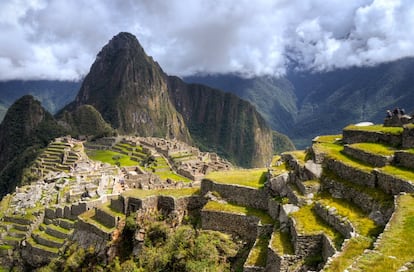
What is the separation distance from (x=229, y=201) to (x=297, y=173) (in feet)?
11.7

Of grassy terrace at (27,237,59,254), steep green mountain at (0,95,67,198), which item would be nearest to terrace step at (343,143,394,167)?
grassy terrace at (27,237,59,254)

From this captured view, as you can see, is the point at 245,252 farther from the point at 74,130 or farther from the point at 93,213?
the point at 74,130

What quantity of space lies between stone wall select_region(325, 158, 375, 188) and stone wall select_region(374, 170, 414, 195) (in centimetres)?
29

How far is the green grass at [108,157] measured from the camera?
8561 cm

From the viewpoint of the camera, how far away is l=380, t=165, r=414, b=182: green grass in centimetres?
1266

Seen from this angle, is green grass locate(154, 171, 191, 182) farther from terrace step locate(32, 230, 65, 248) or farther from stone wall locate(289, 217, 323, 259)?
stone wall locate(289, 217, 323, 259)

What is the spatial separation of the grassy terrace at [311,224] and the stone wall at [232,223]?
2984 mm

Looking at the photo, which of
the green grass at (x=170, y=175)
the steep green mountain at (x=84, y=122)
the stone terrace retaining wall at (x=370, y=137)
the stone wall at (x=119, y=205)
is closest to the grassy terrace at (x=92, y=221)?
the stone wall at (x=119, y=205)

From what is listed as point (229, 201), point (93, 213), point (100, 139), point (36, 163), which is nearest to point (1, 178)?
point (100, 139)

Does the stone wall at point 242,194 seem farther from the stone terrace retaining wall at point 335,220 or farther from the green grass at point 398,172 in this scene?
the green grass at point 398,172

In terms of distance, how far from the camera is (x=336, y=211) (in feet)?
42.0

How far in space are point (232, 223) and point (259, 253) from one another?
10.2 feet

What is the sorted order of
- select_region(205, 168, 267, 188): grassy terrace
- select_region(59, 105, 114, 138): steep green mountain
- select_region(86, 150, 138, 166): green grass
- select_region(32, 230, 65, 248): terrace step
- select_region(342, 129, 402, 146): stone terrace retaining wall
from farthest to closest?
select_region(59, 105, 114, 138): steep green mountain < select_region(86, 150, 138, 166): green grass < select_region(32, 230, 65, 248): terrace step < select_region(205, 168, 267, 188): grassy terrace < select_region(342, 129, 402, 146): stone terrace retaining wall

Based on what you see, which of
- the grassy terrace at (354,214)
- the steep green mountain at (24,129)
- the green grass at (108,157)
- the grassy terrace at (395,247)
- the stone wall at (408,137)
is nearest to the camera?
the grassy terrace at (395,247)
